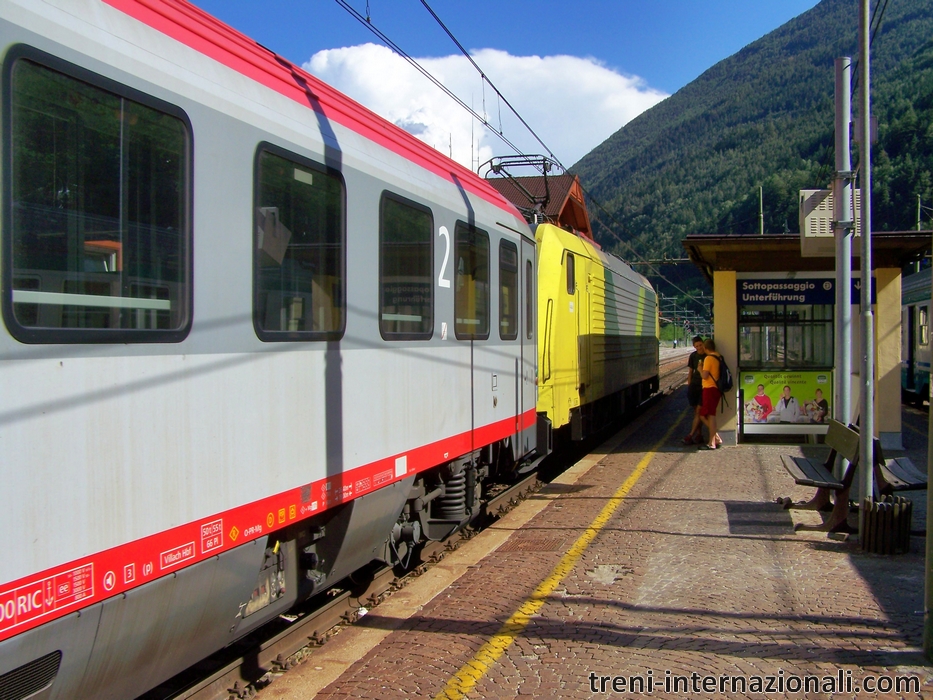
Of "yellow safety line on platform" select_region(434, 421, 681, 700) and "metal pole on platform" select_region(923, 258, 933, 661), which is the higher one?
"metal pole on platform" select_region(923, 258, 933, 661)

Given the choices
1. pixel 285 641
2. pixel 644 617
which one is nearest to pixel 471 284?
pixel 644 617

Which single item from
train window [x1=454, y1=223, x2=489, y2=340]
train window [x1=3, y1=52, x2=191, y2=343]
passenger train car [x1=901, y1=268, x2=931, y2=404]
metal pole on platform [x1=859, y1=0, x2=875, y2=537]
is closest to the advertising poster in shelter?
metal pole on platform [x1=859, y1=0, x2=875, y2=537]

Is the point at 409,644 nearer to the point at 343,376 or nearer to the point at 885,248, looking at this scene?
the point at 343,376

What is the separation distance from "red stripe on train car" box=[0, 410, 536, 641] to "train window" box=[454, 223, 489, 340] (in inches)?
69.4

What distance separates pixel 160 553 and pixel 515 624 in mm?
2561

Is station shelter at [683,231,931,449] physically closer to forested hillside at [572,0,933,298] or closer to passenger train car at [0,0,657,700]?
passenger train car at [0,0,657,700]

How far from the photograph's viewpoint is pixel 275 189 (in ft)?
13.2

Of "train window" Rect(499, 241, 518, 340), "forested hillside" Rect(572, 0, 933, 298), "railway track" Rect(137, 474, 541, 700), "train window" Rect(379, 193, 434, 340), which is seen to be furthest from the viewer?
"forested hillside" Rect(572, 0, 933, 298)

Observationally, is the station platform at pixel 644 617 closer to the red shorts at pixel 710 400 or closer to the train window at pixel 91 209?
the train window at pixel 91 209

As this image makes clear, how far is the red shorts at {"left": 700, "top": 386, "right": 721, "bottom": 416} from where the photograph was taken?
11.8 metres

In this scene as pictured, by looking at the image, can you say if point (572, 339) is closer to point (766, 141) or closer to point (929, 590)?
point (929, 590)

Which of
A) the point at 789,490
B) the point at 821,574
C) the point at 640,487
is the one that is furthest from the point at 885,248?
the point at 821,574

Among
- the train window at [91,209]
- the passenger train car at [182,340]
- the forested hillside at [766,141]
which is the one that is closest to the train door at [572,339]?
the passenger train car at [182,340]

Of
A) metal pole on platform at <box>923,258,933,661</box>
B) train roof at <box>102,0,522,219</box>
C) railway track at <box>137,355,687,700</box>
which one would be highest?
train roof at <box>102,0,522,219</box>
